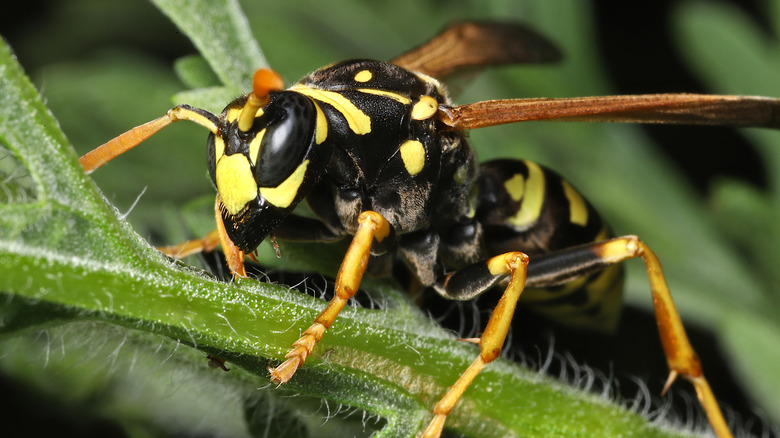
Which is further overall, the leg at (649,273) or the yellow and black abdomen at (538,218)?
the yellow and black abdomen at (538,218)

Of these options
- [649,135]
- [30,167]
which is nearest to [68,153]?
[30,167]

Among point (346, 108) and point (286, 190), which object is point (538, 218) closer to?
point (346, 108)

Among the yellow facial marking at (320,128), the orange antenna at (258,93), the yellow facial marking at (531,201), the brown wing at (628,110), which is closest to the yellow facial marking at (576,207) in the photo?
the yellow facial marking at (531,201)

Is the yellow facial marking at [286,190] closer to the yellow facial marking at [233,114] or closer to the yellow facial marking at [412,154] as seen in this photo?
the yellow facial marking at [233,114]

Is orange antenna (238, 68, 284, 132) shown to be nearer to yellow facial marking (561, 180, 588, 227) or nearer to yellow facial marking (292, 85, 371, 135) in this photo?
yellow facial marking (292, 85, 371, 135)

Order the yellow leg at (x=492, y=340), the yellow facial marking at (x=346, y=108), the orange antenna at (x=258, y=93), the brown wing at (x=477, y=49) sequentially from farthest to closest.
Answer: the brown wing at (x=477, y=49)
the yellow facial marking at (x=346, y=108)
the yellow leg at (x=492, y=340)
the orange antenna at (x=258, y=93)

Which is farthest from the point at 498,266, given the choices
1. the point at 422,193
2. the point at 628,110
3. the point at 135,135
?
the point at 135,135

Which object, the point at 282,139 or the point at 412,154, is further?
the point at 412,154

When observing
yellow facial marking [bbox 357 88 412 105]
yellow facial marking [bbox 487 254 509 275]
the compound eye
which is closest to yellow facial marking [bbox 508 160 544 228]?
yellow facial marking [bbox 487 254 509 275]
